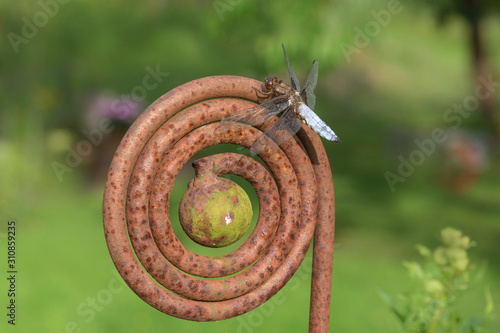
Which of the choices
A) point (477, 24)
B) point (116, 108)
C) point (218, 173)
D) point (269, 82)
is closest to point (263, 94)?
point (269, 82)

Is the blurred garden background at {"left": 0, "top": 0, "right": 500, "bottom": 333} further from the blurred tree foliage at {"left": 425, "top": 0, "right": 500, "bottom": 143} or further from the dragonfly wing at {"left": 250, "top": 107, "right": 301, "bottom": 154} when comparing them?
the dragonfly wing at {"left": 250, "top": 107, "right": 301, "bottom": 154}

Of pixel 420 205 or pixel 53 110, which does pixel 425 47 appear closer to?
pixel 420 205

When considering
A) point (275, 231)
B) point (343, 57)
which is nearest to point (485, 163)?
point (343, 57)

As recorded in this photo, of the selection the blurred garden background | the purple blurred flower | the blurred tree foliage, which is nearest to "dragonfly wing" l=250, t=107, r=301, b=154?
the blurred garden background

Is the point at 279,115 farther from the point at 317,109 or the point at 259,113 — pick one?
the point at 317,109

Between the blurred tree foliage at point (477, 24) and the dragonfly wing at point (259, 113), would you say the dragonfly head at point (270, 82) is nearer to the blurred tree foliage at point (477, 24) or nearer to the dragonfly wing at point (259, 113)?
the dragonfly wing at point (259, 113)

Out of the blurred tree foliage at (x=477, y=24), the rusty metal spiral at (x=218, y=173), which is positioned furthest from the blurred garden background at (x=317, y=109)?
the rusty metal spiral at (x=218, y=173)
